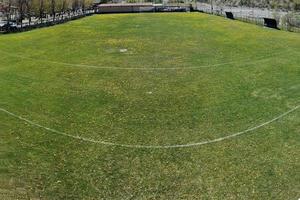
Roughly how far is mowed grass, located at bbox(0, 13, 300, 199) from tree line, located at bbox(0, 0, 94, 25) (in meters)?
47.4

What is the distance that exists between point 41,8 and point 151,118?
2792 inches

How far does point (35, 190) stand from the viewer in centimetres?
2272

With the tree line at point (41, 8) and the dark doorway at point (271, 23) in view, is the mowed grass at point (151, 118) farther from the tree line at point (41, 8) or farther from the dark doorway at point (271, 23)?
the tree line at point (41, 8)

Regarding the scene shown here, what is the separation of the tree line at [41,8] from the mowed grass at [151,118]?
1864 inches

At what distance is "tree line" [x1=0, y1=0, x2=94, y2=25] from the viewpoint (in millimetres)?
101750

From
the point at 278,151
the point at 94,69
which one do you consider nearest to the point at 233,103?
the point at 278,151

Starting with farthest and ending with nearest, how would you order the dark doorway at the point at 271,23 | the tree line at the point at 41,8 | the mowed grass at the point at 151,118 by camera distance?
1. the tree line at the point at 41,8
2. the dark doorway at the point at 271,23
3. the mowed grass at the point at 151,118

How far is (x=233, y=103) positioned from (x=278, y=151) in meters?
7.44

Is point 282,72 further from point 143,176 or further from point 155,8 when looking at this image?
point 155,8

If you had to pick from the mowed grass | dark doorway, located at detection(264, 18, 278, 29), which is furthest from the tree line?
the mowed grass

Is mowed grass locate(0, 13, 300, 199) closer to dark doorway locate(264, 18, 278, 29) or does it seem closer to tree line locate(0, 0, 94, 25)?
dark doorway locate(264, 18, 278, 29)

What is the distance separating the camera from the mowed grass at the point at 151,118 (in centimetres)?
2409

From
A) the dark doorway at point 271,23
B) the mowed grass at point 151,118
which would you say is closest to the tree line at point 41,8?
the dark doorway at point 271,23

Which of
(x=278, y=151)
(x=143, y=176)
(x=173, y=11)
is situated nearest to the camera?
(x=143, y=176)
